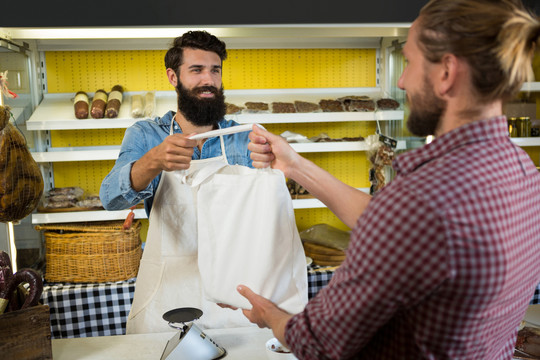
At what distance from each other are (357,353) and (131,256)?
2.28 meters

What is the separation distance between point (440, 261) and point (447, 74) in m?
0.36

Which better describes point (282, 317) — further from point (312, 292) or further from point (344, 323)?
point (312, 292)

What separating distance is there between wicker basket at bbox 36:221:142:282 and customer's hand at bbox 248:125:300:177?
5.35 feet

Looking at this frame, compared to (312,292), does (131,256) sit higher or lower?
higher

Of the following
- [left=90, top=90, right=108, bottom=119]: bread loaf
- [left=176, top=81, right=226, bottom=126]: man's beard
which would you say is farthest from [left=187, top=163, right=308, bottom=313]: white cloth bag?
[left=90, top=90, right=108, bottom=119]: bread loaf

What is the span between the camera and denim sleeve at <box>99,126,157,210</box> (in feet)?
6.09

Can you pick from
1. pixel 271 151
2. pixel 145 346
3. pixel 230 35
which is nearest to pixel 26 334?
pixel 145 346

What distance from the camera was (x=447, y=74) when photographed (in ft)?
3.02

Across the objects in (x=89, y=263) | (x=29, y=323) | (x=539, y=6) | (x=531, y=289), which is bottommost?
(x=89, y=263)

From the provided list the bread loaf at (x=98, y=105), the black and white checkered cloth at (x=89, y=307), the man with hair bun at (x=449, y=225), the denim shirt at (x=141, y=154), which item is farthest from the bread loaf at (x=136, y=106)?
the man with hair bun at (x=449, y=225)

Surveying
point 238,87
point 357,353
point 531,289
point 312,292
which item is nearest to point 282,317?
point 357,353

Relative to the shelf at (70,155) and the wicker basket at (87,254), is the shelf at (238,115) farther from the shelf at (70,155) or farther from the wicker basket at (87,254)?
the wicker basket at (87,254)

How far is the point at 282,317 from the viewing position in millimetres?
1099

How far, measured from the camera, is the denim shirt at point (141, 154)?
74.4 inches
